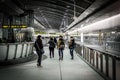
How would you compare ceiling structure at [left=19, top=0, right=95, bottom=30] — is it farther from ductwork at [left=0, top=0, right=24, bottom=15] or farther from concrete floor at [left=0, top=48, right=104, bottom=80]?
concrete floor at [left=0, top=48, right=104, bottom=80]

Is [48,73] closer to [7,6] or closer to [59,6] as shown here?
[7,6]

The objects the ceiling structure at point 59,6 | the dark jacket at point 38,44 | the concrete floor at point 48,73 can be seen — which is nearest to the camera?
the concrete floor at point 48,73

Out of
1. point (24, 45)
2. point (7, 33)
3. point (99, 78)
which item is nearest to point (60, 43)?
point (24, 45)

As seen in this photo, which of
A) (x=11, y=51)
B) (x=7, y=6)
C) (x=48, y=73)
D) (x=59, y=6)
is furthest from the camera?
(x=59, y=6)

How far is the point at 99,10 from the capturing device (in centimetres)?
892

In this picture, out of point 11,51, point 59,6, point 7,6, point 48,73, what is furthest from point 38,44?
point 59,6

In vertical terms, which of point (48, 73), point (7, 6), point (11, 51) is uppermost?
point (7, 6)

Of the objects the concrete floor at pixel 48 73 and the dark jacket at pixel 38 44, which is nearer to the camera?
the concrete floor at pixel 48 73

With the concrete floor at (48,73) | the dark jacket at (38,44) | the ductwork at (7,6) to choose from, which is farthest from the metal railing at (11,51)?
the ductwork at (7,6)

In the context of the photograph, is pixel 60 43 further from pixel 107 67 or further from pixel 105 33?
pixel 107 67

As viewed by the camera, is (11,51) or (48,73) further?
(11,51)

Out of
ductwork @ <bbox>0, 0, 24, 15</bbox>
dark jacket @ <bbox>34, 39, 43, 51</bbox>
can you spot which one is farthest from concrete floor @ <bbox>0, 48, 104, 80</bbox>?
ductwork @ <bbox>0, 0, 24, 15</bbox>

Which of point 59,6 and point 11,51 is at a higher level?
point 59,6

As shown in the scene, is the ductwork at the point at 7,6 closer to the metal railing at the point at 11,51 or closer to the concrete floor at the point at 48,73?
the metal railing at the point at 11,51
